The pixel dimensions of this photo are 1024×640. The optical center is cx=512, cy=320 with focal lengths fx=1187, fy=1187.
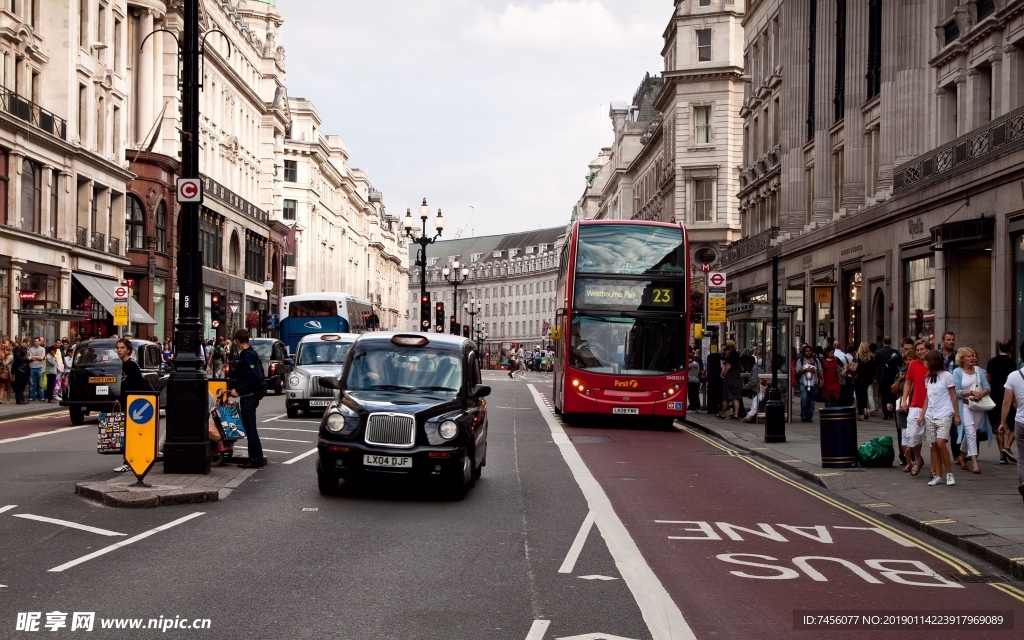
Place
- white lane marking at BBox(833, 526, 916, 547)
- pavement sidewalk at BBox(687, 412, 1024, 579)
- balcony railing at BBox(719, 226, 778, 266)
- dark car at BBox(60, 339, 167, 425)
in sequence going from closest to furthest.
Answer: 1. pavement sidewalk at BBox(687, 412, 1024, 579)
2. white lane marking at BBox(833, 526, 916, 547)
3. dark car at BBox(60, 339, 167, 425)
4. balcony railing at BBox(719, 226, 778, 266)

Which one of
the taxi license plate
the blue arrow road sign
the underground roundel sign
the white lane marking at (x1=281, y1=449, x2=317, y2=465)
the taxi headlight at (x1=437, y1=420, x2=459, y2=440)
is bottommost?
the white lane marking at (x1=281, y1=449, x2=317, y2=465)

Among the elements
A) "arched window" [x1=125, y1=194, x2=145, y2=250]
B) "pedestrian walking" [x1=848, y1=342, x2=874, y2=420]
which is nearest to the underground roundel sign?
"pedestrian walking" [x1=848, y1=342, x2=874, y2=420]

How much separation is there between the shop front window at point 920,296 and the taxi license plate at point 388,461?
1963 centimetres

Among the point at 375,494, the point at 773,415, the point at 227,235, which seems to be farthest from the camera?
the point at 227,235

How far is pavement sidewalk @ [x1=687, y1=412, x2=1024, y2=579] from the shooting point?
35.9ft

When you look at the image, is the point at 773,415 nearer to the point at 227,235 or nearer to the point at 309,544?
the point at 309,544

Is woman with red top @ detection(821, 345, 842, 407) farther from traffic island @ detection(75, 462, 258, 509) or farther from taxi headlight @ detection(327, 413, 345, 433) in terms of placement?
taxi headlight @ detection(327, 413, 345, 433)

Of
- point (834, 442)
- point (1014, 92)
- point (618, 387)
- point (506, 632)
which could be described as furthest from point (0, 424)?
point (1014, 92)

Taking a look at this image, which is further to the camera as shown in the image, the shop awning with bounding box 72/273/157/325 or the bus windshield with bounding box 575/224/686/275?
the shop awning with bounding box 72/273/157/325

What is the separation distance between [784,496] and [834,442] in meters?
3.16

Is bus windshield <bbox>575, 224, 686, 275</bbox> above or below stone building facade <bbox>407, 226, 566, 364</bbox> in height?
below

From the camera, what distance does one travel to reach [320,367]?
2783cm

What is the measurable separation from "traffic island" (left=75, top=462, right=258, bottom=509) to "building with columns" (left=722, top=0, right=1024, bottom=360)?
17.4 m

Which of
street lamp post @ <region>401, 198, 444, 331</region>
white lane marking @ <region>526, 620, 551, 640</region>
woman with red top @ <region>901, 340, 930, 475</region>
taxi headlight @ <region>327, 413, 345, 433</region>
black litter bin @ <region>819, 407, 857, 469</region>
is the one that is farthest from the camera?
street lamp post @ <region>401, 198, 444, 331</region>
